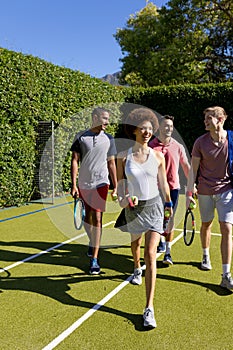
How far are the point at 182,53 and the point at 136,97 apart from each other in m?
7.72

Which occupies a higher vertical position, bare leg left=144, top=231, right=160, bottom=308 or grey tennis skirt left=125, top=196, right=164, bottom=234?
grey tennis skirt left=125, top=196, right=164, bottom=234

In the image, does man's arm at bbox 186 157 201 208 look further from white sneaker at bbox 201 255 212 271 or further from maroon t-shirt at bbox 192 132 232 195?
white sneaker at bbox 201 255 212 271

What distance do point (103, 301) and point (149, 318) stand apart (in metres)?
0.61

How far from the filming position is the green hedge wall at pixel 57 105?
717cm

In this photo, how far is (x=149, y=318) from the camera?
2662 millimetres

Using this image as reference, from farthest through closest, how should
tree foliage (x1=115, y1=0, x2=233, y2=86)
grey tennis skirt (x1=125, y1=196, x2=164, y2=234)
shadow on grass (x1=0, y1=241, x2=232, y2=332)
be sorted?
tree foliage (x1=115, y1=0, x2=233, y2=86) → shadow on grass (x1=0, y1=241, x2=232, y2=332) → grey tennis skirt (x1=125, y1=196, x2=164, y2=234)

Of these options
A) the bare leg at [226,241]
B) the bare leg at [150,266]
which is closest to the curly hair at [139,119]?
the bare leg at [150,266]

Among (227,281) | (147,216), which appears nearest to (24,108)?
(147,216)

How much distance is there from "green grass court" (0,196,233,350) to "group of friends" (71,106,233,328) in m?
0.18

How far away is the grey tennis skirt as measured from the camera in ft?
9.15

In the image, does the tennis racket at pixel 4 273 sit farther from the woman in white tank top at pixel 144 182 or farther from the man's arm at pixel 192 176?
the man's arm at pixel 192 176

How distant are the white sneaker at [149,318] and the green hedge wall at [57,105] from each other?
5132 millimetres

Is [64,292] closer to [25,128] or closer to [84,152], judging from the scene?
[84,152]

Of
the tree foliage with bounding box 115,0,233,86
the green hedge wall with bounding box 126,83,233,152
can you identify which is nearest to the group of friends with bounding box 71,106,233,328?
the green hedge wall with bounding box 126,83,233,152
